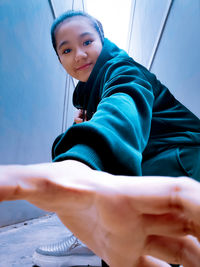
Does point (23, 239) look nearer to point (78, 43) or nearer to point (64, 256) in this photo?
point (64, 256)

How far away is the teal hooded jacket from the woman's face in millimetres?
49

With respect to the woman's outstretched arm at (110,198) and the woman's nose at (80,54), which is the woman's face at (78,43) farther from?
the woman's outstretched arm at (110,198)

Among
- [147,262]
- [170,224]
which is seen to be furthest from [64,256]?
[170,224]

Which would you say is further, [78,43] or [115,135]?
[78,43]

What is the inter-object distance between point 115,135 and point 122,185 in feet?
0.28

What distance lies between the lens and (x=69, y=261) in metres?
0.56

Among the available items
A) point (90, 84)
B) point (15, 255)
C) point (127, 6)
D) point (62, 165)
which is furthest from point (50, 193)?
point (127, 6)

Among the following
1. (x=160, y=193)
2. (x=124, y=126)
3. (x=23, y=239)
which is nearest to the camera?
(x=160, y=193)

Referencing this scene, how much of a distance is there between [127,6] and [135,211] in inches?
112

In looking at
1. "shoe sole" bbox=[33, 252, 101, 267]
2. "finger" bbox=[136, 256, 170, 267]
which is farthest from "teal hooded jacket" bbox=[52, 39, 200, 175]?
"shoe sole" bbox=[33, 252, 101, 267]

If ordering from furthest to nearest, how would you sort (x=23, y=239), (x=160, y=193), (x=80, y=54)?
(x=23, y=239) → (x=80, y=54) → (x=160, y=193)

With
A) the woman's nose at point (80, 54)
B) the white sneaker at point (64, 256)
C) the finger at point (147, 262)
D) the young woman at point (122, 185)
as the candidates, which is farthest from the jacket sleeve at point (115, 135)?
the white sneaker at point (64, 256)

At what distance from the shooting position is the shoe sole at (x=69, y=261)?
538mm

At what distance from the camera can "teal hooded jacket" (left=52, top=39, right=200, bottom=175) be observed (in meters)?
0.21
